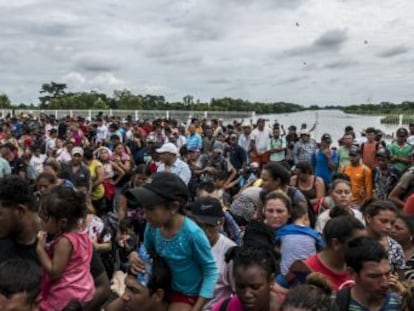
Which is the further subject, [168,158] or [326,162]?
[326,162]

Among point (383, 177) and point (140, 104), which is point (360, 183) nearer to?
point (383, 177)

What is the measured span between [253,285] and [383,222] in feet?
5.31

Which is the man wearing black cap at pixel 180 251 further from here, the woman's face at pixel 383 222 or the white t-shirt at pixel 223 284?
the woman's face at pixel 383 222

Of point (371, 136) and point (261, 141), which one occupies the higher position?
point (371, 136)

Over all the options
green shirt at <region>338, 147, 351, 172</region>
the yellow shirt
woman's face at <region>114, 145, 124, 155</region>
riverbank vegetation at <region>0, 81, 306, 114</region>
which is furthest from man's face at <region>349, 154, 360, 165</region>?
riverbank vegetation at <region>0, 81, 306, 114</region>

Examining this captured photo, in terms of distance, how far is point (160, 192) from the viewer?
270cm

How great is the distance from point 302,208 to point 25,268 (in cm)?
251

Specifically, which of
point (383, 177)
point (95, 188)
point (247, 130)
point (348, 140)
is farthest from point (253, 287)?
point (247, 130)

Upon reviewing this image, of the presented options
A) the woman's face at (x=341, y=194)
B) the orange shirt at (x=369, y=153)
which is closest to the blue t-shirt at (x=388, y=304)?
the woman's face at (x=341, y=194)

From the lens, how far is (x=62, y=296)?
8.57 feet

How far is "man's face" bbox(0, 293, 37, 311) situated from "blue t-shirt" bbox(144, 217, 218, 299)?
88 cm

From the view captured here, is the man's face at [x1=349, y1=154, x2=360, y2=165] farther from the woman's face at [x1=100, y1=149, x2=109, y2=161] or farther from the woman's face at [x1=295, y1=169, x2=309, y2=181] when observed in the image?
the woman's face at [x1=100, y1=149, x2=109, y2=161]

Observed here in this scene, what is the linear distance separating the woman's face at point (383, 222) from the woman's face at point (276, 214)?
0.66 metres

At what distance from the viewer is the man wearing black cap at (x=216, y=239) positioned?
321 cm
